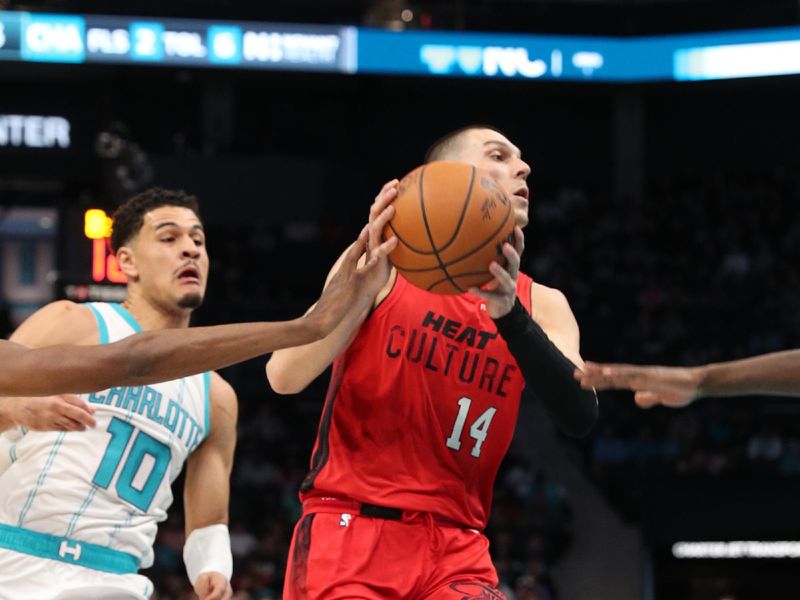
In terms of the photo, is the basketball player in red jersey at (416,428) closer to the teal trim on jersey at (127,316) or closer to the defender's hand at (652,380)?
the defender's hand at (652,380)

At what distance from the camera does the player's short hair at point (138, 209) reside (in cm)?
552

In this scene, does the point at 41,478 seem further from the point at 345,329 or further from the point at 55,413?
the point at 345,329

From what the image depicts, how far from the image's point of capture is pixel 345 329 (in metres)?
4.13

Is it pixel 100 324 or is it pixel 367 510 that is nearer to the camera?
pixel 367 510

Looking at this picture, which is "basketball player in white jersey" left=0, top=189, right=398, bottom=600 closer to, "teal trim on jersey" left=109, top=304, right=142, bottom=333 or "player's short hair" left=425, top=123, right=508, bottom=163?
"teal trim on jersey" left=109, top=304, right=142, bottom=333

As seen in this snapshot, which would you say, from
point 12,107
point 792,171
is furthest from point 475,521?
point 792,171

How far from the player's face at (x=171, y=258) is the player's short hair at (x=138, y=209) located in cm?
4

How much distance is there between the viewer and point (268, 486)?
1547 centimetres

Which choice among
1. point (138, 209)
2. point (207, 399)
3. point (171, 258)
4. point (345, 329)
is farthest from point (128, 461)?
point (345, 329)

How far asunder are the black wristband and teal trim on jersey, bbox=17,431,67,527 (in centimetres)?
188

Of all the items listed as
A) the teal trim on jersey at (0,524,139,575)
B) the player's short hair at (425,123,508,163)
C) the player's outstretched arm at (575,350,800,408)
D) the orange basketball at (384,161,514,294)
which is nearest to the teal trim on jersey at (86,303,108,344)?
the teal trim on jersey at (0,524,139,575)

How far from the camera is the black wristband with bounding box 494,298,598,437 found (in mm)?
3959

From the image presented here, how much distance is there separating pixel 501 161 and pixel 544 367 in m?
0.86

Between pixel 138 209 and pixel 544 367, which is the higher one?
pixel 138 209
